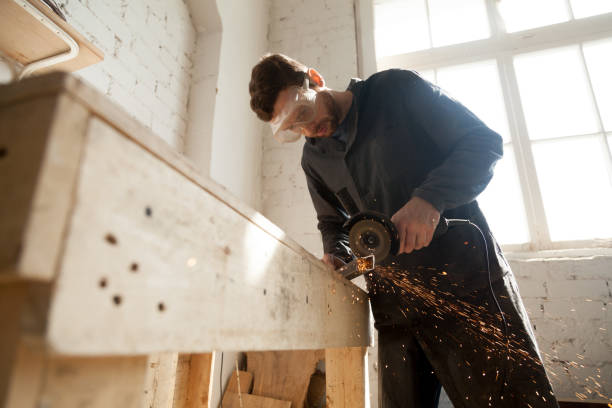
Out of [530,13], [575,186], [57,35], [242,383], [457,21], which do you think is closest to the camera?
[57,35]

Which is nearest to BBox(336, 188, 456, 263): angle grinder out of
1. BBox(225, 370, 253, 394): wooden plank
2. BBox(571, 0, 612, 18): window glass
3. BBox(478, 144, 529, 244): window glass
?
BBox(225, 370, 253, 394): wooden plank

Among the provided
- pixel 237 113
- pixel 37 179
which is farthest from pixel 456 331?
pixel 237 113

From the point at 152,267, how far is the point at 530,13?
3932 mm

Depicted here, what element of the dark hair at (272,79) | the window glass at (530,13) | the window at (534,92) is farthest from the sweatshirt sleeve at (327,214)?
the window glass at (530,13)

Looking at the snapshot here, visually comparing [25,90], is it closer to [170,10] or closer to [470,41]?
[170,10]

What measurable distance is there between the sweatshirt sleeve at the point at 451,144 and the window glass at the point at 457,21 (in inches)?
90.4

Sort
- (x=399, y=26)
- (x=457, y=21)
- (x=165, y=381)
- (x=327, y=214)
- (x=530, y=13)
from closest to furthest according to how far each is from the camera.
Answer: (x=165, y=381) < (x=327, y=214) < (x=530, y=13) < (x=457, y=21) < (x=399, y=26)

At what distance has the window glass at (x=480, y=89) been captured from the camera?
9.59ft

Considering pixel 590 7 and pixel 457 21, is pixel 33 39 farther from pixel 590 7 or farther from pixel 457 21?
pixel 590 7

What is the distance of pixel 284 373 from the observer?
7.72 ft

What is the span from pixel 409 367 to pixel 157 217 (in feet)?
3.85

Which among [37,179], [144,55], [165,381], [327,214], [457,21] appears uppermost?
[457,21]

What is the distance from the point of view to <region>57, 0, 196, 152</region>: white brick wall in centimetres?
177

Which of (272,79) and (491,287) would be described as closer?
(491,287)
